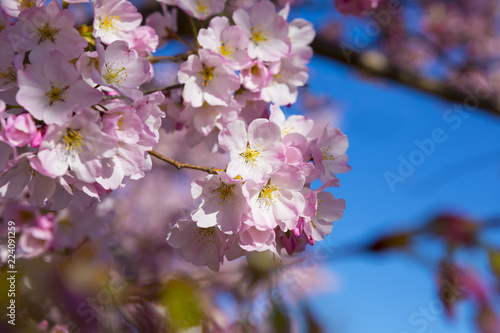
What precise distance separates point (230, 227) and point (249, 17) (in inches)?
25.7

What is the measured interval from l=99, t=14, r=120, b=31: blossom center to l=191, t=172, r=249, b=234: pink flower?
0.45m

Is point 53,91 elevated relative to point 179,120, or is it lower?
elevated

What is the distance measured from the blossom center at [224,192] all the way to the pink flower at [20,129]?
419 millimetres

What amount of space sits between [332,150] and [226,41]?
42 cm

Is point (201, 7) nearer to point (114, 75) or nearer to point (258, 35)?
point (258, 35)

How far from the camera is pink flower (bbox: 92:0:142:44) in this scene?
1093 millimetres

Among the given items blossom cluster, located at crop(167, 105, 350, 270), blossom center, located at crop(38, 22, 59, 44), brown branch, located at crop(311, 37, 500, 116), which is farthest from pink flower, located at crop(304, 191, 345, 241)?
brown branch, located at crop(311, 37, 500, 116)

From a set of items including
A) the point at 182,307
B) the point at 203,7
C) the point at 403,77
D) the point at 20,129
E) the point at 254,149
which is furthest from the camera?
the point at 403,77

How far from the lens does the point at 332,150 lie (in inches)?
47.4

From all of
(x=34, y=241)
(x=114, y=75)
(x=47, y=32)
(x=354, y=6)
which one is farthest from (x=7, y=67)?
(x=354, y=6)

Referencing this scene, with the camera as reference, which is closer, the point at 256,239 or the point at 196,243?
the point at 256,239

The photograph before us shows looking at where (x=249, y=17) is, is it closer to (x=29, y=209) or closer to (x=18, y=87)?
(x=18, y=87)

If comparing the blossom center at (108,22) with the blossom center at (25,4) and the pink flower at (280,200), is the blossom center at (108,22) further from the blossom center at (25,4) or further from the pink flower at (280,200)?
the pink flower at (280,200)

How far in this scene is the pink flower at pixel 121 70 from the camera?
968mm
